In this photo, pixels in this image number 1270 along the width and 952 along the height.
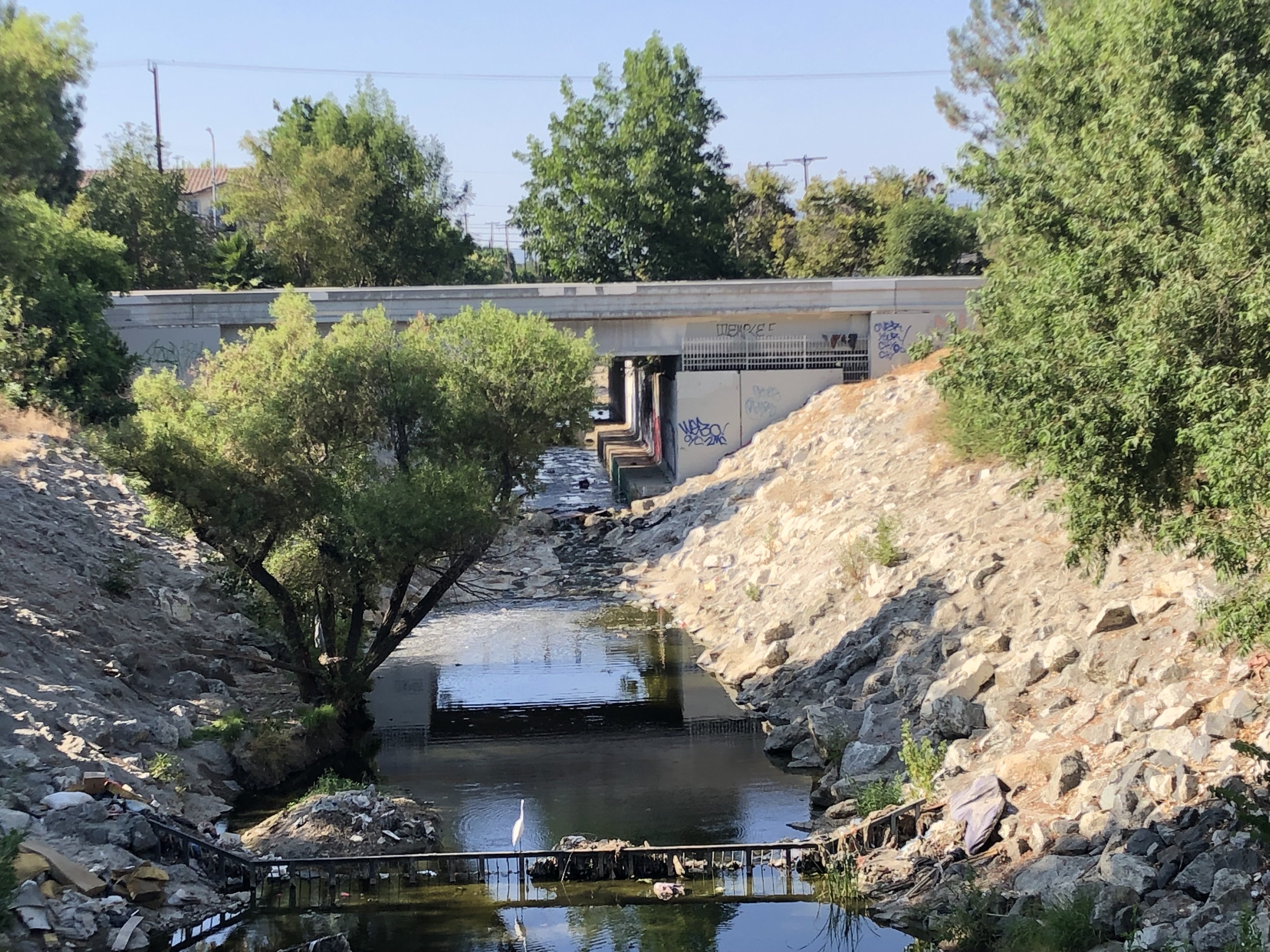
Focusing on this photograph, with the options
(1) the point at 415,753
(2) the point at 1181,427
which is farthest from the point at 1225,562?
(1) the point at 415,753

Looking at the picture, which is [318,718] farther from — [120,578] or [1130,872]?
[1130,872]

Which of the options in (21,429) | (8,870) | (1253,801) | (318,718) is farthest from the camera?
(21,429)

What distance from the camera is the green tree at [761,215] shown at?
63812 mm

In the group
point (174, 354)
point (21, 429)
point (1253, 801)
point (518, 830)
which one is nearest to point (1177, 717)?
point (1253, 801)

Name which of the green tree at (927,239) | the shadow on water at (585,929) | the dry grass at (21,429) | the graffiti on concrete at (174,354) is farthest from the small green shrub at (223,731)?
the green tree at (927,239)

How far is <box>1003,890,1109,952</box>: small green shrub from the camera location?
40.0 ft

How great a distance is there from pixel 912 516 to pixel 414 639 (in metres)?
11.9

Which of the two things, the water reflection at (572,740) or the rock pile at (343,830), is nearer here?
the rock pile at (343,830)

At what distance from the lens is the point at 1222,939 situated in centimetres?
1105

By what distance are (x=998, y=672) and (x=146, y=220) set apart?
4429 centimetres

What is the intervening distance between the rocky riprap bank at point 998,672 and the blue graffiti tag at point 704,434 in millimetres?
7689

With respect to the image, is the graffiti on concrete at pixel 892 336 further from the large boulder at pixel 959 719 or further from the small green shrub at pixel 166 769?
the small green shrub at pixel 166 769

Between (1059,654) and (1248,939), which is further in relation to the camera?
(1059,654)

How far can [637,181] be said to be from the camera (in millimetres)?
50719
